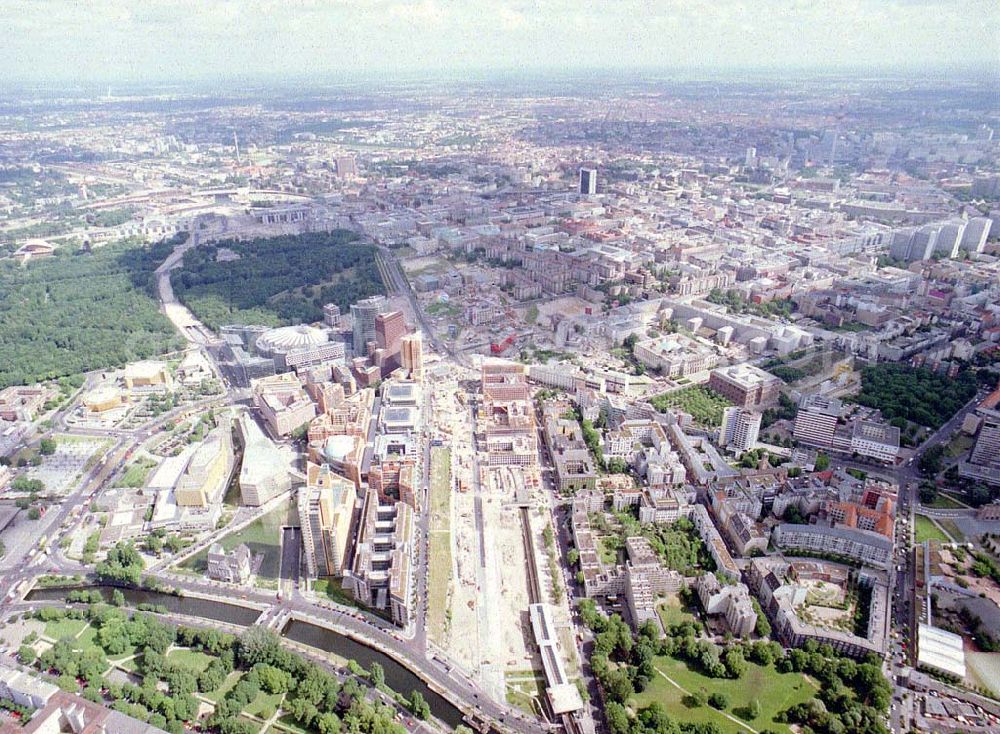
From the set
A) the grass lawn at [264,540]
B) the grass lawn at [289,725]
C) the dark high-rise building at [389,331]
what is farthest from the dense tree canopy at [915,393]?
the grass lawn at [289,725]

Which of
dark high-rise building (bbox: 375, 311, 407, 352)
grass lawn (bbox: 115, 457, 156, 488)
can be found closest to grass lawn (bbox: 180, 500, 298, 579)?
grass lawn (bbox: 115, 457, 156, 488)

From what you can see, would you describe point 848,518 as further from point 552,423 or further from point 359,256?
point 359,256

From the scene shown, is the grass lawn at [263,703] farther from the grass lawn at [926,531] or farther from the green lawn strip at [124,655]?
the grass lawn at [926,531]

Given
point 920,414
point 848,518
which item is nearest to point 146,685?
point 848,518

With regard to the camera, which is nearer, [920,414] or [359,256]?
[920,414]

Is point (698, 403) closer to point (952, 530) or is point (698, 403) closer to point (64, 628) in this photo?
point (952, 530)

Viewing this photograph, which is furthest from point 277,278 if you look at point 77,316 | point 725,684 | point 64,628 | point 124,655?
point 725,684
